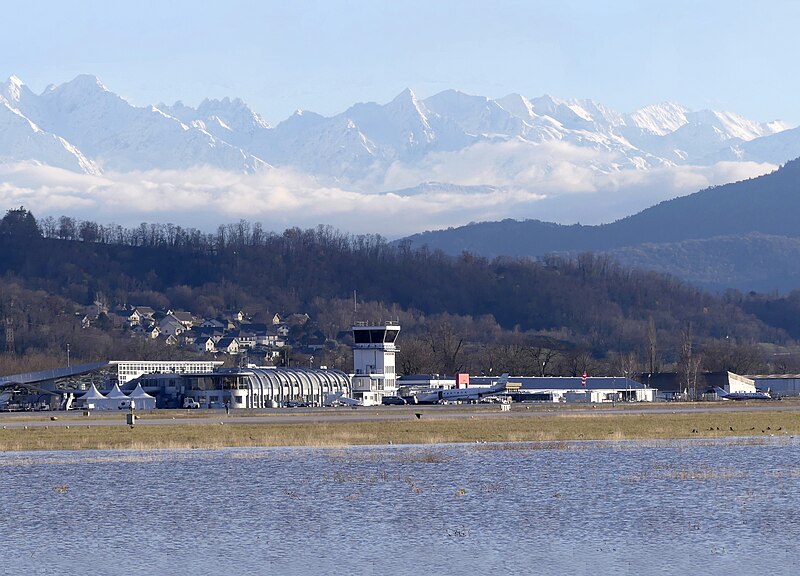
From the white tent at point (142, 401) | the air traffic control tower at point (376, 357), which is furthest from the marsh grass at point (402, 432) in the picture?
the air traffic control tower at point (376, 357)

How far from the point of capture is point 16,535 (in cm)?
3900

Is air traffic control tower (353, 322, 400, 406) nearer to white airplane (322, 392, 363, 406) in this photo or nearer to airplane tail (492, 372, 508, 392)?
white airplane (322, 392, 363, 406)

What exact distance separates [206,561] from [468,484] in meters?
17.9

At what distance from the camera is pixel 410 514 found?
42031 millimetres

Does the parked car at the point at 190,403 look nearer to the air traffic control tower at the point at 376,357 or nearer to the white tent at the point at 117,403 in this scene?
the white tent at the point at 117,403

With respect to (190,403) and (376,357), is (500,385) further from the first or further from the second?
(190,403)

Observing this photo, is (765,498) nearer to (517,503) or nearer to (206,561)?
(517,503)

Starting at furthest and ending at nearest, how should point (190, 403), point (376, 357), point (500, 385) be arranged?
point (376, 357), point (500, 385), point (190, 403)

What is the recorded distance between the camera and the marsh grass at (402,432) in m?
78.0

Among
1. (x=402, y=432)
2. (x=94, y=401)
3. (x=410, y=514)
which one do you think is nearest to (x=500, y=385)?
(x=94, y=401)

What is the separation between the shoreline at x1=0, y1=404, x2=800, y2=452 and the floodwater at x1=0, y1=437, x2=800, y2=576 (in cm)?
1362

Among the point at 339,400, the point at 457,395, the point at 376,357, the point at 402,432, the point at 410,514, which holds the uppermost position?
the point at 376,357

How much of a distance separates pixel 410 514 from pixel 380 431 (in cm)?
4731

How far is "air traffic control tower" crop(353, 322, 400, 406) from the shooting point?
190 meters
